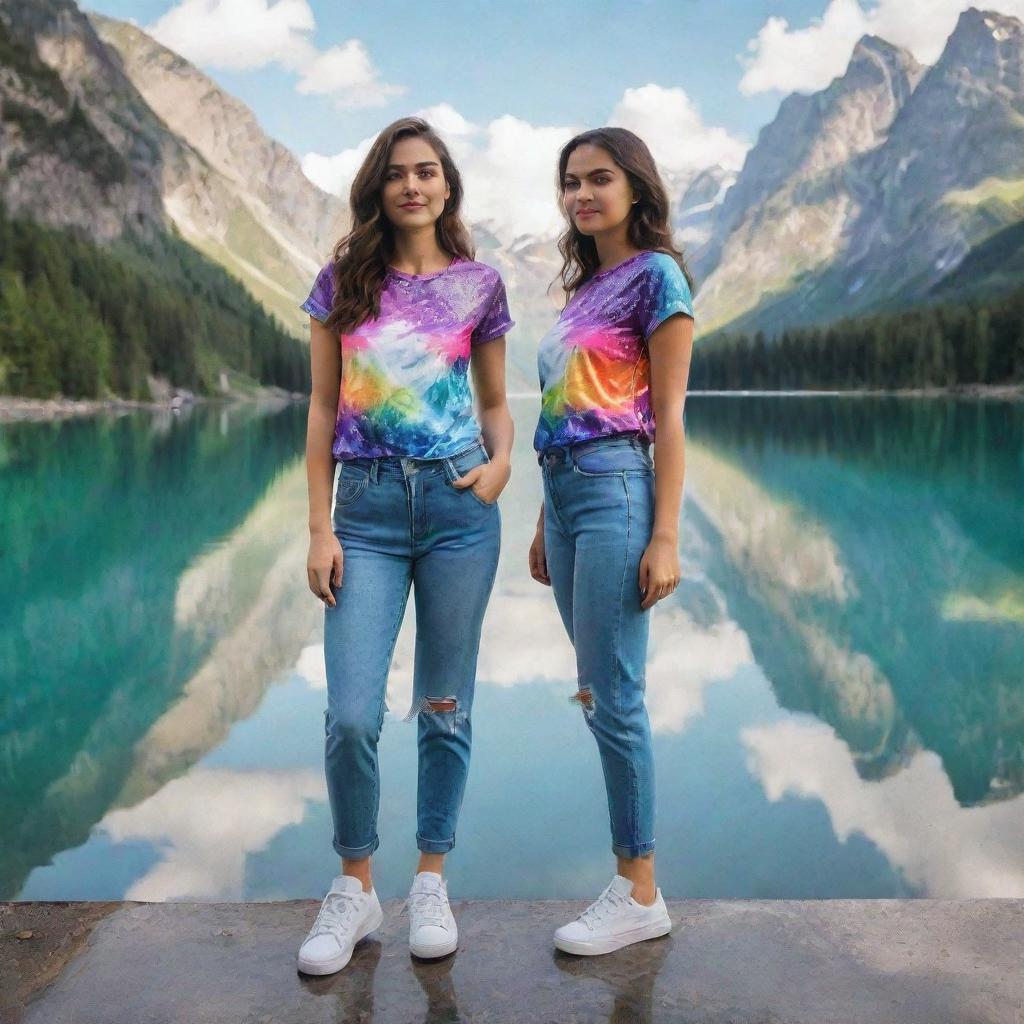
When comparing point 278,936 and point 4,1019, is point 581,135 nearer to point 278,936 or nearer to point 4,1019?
point 278,936

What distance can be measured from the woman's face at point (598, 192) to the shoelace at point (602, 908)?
2584 millimetres

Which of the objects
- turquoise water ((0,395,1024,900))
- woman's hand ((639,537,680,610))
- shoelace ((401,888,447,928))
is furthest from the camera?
turquoise water ((0,395,1024,900))

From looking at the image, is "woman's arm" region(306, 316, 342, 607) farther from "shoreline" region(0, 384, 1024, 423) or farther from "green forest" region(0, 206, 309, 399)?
"green forest" region(0, 206, 309, 399)

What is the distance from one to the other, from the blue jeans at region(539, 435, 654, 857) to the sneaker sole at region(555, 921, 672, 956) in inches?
11.1

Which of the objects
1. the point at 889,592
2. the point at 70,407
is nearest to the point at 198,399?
the point at 70,407

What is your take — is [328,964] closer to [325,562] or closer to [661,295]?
[325,562]

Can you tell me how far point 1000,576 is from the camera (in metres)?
20.1

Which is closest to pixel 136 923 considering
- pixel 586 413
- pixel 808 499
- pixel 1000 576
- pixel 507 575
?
pixel 586 413

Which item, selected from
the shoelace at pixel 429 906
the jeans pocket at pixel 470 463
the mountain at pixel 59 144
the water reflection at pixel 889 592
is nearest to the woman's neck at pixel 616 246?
the jeans pocket at pixel 470 463

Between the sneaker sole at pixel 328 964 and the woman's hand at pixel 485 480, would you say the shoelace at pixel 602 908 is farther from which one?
the woman's hand at pixel 485 480

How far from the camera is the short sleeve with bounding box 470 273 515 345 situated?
14.6 ft

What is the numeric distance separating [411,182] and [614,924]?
116 inches

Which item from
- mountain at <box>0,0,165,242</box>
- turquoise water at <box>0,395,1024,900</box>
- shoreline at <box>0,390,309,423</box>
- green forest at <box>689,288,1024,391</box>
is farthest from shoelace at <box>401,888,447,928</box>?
mountain at <box>0,0,165,242</box>

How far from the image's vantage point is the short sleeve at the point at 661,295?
13.6 ft
